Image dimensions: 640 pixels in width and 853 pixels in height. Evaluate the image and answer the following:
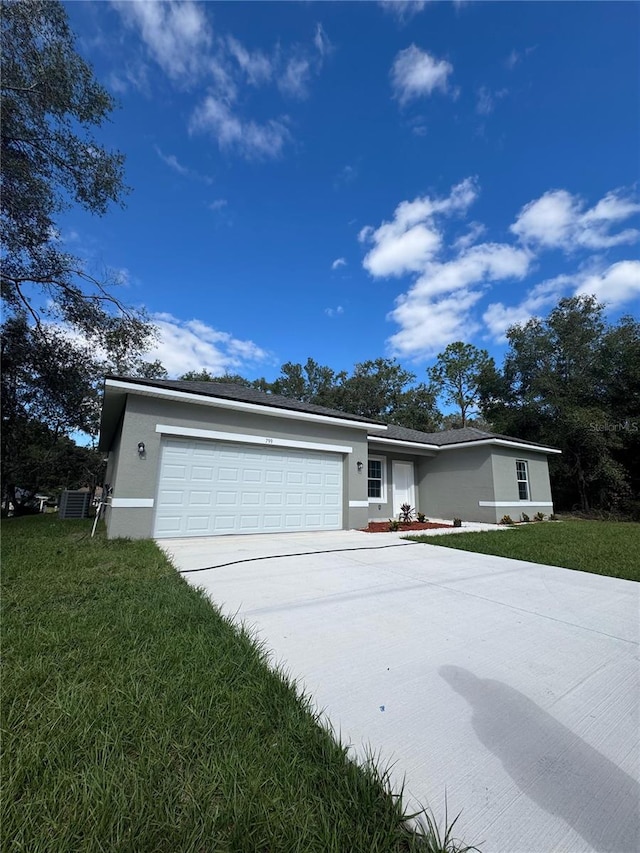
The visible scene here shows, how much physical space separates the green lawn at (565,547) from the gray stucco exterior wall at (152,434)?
10.9 feet

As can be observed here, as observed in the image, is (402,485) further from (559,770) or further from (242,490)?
(559,770)

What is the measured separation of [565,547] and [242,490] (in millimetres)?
7168

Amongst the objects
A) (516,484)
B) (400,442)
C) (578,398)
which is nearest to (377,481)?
(400,442)

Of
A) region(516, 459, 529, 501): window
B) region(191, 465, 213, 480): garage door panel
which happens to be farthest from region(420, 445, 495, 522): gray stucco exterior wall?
region(191, 465, 213, 480): garage door panel

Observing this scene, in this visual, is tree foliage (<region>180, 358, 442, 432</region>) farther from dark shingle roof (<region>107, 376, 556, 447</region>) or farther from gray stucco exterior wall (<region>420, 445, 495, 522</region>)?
gray stucco exterior wall (<region>420, 445, 495, 522</region>)

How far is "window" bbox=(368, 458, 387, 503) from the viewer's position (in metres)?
13.4

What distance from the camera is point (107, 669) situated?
7.59 feet

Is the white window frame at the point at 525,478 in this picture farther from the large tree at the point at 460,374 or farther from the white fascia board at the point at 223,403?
the large tree at the point at 460,374

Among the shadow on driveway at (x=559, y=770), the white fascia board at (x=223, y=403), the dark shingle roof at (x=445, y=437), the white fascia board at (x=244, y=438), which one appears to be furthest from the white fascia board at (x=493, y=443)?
the shadow on driveway at (x=559, y=770)

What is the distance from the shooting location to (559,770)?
5.36 feet

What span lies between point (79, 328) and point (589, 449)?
22493mm

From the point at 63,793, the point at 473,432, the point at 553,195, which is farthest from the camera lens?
the point at 473,432

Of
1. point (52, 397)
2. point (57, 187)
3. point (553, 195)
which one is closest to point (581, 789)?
point (553, 195)

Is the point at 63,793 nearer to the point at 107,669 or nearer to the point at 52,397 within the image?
the point at 107,669
